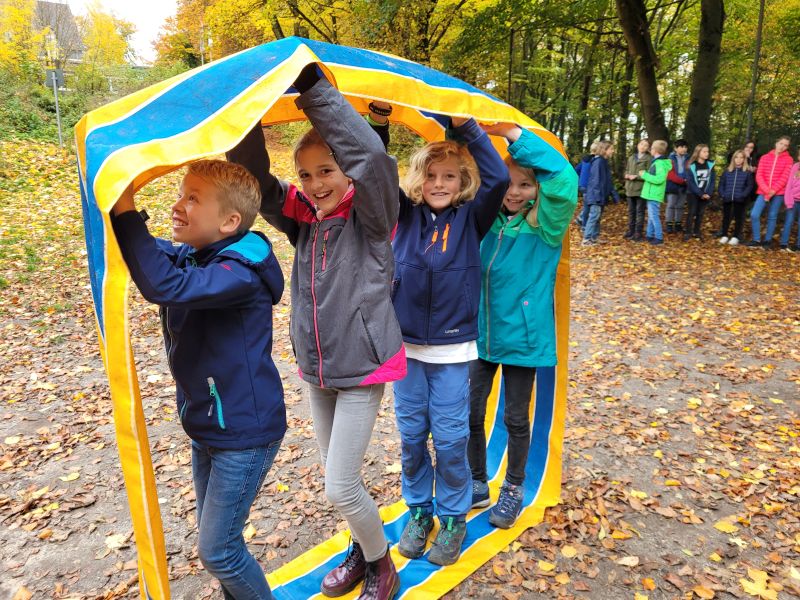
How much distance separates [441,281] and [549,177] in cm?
71

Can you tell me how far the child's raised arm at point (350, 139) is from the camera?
1957mm

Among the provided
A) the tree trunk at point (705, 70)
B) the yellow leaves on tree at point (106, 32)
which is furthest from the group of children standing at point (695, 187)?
the yellow leaves on tree at point (106, 32)

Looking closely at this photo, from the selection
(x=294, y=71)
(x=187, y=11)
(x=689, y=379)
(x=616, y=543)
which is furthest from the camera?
(x=187, y=11)

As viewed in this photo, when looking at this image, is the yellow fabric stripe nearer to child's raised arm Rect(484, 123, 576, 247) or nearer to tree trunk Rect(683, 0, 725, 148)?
child's raised arm Rect(484, 123, 576, 247)

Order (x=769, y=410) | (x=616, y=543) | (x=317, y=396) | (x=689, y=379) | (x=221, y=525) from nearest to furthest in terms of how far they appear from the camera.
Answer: (x=221, y=525) < (x=317, y=396) < (x=616, y=543) < (x=769, y=410) < (x=689, y=379)

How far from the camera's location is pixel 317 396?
2.55 meters

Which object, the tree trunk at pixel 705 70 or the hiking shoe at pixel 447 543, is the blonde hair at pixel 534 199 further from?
the tree trunk at pixel 705 70

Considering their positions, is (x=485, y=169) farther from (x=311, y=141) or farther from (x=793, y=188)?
(x=793, y=188)

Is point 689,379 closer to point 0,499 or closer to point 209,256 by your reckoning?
point 209,256

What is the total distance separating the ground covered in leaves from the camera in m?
3.13

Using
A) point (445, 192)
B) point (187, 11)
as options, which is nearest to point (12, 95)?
point (187, 11)

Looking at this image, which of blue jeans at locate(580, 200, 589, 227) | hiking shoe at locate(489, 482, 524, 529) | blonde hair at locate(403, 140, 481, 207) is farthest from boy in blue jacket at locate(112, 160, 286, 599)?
blue jeans at locate(580, 200, 589, 227)

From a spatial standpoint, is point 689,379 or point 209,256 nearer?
point 209,256

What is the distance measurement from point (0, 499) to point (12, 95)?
1853 cm
